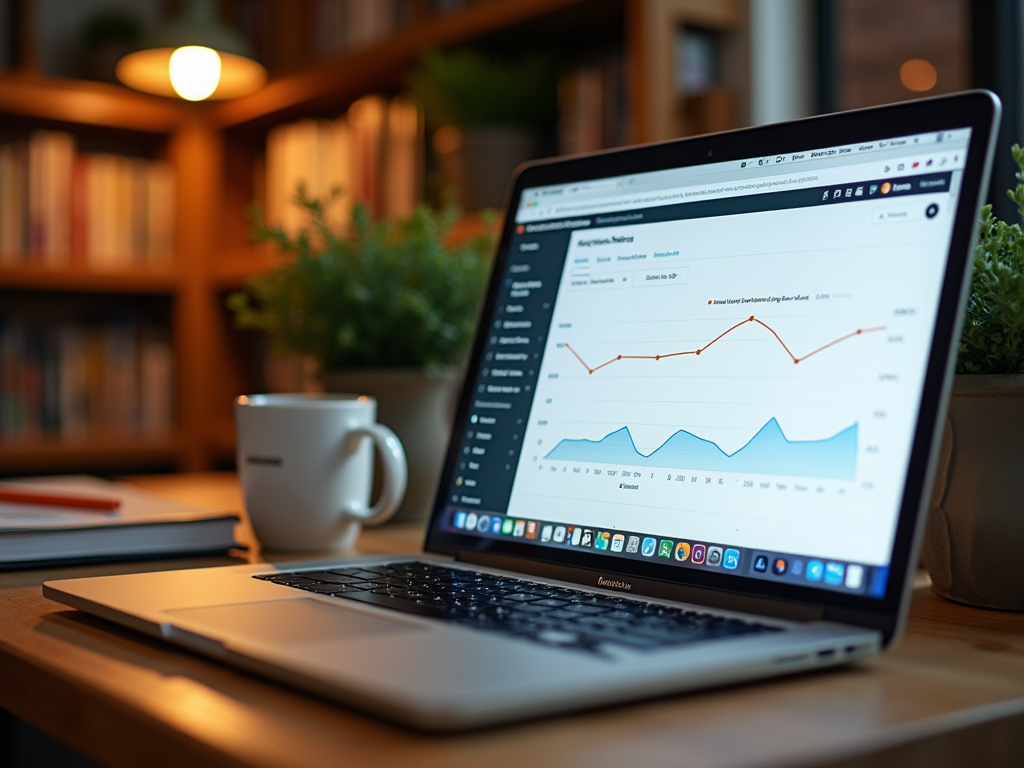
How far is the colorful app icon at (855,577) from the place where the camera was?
0.50m

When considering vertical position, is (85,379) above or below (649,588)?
above

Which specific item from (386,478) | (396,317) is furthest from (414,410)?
(386,478)

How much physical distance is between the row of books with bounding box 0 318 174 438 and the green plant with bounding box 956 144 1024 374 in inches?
97.1

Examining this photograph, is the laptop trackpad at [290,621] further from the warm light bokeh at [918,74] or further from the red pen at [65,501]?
the warm light bokeh at [918,74]

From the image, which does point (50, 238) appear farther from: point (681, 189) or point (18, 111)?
point (681, 189)

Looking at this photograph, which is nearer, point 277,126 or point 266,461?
point 266,461

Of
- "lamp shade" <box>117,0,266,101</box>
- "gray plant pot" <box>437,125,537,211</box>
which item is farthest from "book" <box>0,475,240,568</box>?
"lamp shade" <box>117,0,266,101</box>

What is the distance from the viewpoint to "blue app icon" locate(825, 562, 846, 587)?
512 millimetres

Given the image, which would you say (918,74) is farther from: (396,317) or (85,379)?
(85,379)

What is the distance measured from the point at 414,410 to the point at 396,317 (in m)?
0.10

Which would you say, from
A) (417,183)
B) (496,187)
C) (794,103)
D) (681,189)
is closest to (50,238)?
(417,183)

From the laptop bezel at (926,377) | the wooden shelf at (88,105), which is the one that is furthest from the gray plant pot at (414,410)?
the wooden shelf at (88,105)

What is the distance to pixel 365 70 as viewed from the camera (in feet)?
6.83

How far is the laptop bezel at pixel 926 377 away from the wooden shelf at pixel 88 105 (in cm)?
212
